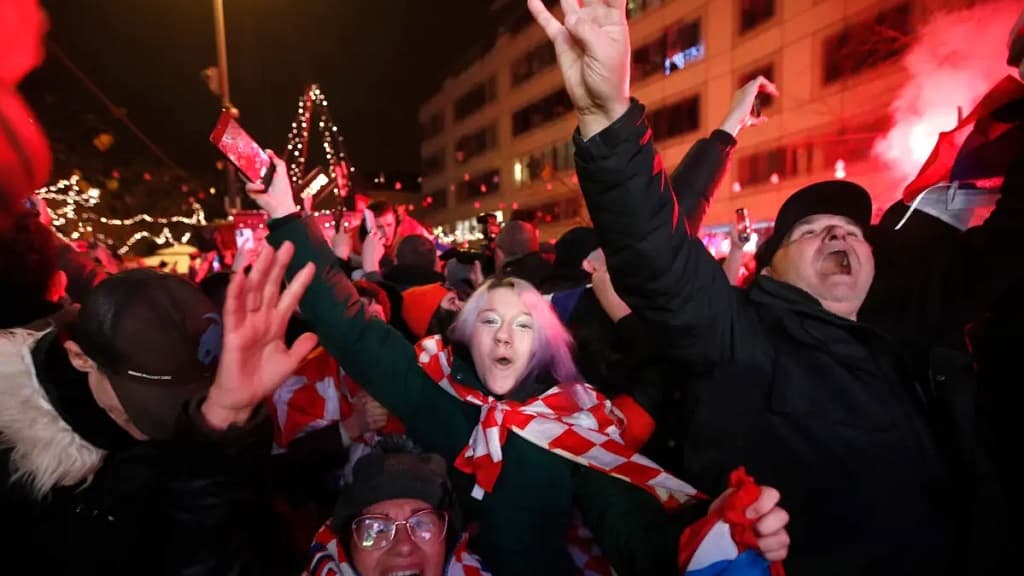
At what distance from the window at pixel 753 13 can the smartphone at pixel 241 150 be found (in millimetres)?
23254

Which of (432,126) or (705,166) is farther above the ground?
(432,126)

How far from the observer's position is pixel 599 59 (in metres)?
1.43

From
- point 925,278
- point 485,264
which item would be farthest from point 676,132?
point 925,278

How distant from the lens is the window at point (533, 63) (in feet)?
114

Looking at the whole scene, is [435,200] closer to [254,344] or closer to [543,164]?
[543,164]

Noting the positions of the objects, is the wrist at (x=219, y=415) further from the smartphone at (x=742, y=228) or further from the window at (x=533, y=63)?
the window at (x=533, y=63)

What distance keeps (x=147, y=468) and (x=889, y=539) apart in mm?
2108

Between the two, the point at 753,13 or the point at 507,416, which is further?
the point at 753,13

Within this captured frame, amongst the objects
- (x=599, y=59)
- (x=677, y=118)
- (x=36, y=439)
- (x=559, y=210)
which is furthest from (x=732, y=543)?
(x=559, y=210)

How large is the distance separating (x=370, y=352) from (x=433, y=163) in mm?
52244

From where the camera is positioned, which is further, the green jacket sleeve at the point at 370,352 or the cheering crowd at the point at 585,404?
the green jacket sleeve at the point at 370,352

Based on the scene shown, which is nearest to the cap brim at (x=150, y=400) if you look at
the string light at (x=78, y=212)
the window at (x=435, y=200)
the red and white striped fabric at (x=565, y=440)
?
the red and white striped fabric at (x=565, y=440)

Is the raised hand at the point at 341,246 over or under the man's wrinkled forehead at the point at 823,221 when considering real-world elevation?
over

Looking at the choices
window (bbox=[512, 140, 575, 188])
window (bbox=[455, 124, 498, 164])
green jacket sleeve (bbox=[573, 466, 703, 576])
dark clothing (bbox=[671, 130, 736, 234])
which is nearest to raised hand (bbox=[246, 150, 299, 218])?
green jacket sleeve (bbox=[573, 466, 703, 576])
